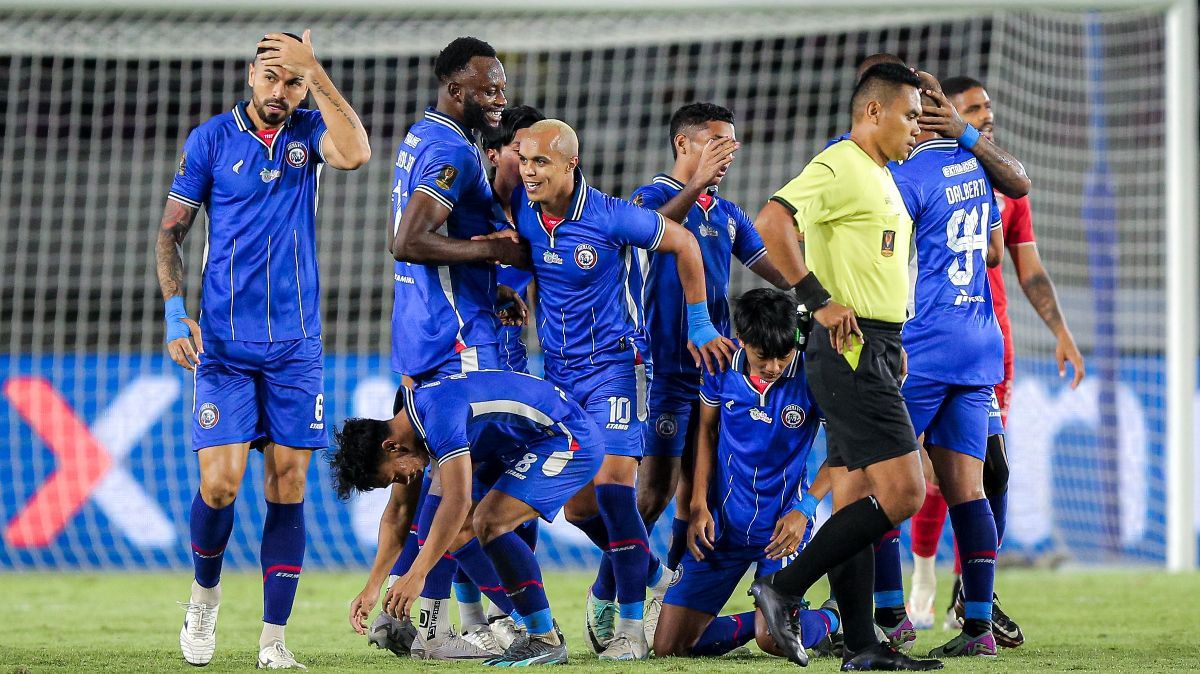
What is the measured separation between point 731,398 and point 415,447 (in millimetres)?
1208

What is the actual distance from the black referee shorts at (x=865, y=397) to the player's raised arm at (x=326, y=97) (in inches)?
66.8

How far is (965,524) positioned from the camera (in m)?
4.92

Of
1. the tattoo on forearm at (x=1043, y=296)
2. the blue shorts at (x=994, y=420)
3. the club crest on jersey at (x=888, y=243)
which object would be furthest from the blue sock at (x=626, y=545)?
the tattoo on forearm at (x=1043, y=296)

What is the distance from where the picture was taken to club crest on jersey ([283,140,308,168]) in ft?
16.4

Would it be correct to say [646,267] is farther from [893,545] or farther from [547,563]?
[547,563]

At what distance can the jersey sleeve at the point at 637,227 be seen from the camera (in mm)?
4945

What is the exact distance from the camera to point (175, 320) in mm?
→ 4738

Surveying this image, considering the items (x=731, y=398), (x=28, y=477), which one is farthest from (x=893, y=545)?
(x=28, y=477)

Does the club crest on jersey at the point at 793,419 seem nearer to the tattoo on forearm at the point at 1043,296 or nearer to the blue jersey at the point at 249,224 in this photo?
the tattoo on forearm at the point at 1043,296

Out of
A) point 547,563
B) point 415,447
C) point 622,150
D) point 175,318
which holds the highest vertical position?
point 622,150

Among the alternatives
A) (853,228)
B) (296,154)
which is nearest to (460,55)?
(296,154)

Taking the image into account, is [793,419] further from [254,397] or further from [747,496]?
[254,397]

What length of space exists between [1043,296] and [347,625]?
3390 mm

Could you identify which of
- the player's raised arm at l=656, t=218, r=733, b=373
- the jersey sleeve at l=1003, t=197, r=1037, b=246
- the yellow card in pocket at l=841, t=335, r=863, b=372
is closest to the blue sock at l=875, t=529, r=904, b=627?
the player's raised arm at l=656, t=218, r=733, b=373
